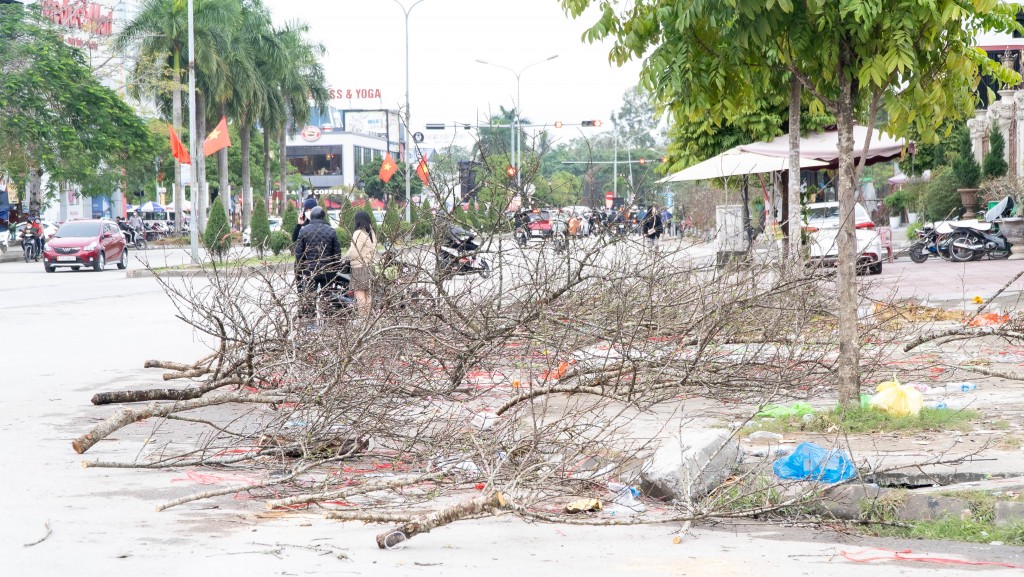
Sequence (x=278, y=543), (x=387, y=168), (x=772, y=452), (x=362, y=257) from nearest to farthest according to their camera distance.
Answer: (x=278, y=543)
(x=772, y=452)
(x=362, y=257)
(x=387, y=168)

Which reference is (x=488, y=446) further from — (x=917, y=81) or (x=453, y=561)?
(x=917, y=81)

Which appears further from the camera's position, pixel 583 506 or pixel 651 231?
pixel 651 231

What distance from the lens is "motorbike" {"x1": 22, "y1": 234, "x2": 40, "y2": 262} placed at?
3806 centimetres

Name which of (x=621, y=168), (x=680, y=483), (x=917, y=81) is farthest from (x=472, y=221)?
(x=621, y=168)

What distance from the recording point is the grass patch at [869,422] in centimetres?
732

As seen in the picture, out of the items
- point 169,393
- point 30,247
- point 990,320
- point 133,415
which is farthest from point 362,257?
point 30,247

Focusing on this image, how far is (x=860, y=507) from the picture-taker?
18.6ft

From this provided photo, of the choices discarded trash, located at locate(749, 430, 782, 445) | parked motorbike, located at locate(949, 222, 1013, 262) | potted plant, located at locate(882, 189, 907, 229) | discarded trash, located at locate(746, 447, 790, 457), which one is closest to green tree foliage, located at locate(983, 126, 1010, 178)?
parked motorbike, located at locate(949, 222, 1013, 262)

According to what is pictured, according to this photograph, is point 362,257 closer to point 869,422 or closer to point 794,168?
point 869,422

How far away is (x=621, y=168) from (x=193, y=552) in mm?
117840

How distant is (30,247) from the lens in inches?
1512

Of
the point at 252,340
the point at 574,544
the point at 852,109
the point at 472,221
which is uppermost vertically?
the point at 852,109

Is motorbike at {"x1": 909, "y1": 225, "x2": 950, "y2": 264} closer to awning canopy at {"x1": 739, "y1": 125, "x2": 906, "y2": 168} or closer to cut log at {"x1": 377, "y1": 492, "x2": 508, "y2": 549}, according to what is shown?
awning canopy at {"x1": 739, "y1": 125, "x2": 906, "y2": 168}

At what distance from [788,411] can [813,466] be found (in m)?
2.10
